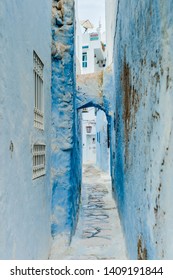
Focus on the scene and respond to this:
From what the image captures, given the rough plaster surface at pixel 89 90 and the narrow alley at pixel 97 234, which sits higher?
the rough plaster surface at pixel 89 90

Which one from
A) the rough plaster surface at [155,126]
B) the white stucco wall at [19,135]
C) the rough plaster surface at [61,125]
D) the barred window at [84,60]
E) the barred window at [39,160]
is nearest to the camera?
the rough plaster surface at [155,126]

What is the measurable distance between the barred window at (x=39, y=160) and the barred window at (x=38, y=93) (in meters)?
0.31

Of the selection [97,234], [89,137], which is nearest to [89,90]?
[97,234]

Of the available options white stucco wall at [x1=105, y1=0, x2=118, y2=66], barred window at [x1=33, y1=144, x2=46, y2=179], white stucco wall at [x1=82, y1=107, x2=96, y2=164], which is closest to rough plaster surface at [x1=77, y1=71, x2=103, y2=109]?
white stucco wall at [x1=105, y1=0, x2=118, y2=66]

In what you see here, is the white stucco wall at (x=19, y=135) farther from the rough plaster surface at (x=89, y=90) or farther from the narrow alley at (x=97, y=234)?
the rough plaster surface at (x=89, y=90)

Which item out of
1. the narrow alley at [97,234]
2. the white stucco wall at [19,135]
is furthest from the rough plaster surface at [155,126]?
the narrow alley at [97,234]

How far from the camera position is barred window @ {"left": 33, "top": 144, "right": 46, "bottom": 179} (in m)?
4.21

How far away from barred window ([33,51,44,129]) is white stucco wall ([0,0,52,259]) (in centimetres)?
14

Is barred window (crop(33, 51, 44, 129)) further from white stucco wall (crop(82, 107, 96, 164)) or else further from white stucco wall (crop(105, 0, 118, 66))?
white stucco wall (crop(82, 107, 96, 164))

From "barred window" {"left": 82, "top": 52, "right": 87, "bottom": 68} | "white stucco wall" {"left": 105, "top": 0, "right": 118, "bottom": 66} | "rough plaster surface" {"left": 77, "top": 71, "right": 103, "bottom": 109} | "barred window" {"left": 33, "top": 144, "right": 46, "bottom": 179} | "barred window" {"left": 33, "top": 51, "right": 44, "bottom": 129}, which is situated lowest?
"barred window" {"left": 33, "top": 144, "right": 46, "bottom": 179}

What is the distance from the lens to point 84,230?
7.19 metres

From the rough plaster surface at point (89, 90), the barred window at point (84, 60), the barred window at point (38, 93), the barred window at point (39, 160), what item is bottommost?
the barred window at point (39, 160)

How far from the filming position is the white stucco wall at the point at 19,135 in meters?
2.68

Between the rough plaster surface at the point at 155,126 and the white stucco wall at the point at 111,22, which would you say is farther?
the white stucco wall at the point at 111,22
